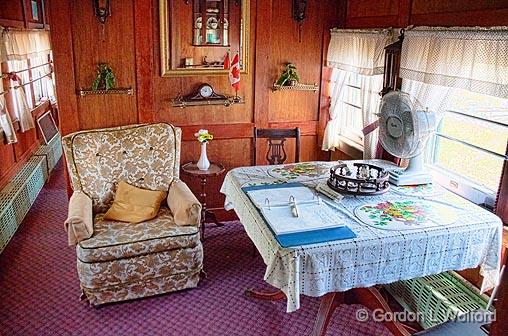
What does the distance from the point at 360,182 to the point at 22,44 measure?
403cm

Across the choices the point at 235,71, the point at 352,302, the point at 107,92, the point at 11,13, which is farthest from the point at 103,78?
the point at 352,302

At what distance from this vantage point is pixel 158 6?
142 inches

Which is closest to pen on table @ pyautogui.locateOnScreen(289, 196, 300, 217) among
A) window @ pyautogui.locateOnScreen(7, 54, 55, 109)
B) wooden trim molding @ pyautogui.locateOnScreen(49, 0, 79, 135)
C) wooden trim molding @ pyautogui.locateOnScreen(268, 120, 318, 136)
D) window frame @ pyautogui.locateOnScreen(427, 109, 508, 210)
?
window frame @ pyautogui.locateOnScreen(427, 109, 508, 210)

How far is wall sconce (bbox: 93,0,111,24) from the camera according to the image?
11.3 feet

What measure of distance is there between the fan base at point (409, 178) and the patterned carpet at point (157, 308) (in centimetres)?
92

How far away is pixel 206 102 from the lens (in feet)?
12.9

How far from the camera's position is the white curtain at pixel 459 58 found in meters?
2.31

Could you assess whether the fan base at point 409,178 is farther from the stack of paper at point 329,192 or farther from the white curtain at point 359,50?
the white curtain at point 359,50

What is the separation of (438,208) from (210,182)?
2.28 meters

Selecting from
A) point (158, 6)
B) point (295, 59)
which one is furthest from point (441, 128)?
point (158, 6)

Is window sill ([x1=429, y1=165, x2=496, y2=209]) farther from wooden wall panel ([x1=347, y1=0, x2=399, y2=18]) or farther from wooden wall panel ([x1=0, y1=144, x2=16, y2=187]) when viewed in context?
wooden wall panel ([x1=0, y1=144, x2=16, y2=187])

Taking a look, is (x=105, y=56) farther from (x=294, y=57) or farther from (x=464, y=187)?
(x=464, y=187)

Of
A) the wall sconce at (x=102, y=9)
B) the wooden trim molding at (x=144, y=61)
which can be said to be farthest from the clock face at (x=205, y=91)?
the wall sconce at (x=102, y=9)

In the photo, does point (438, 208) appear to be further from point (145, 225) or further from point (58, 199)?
point (58, 199)
